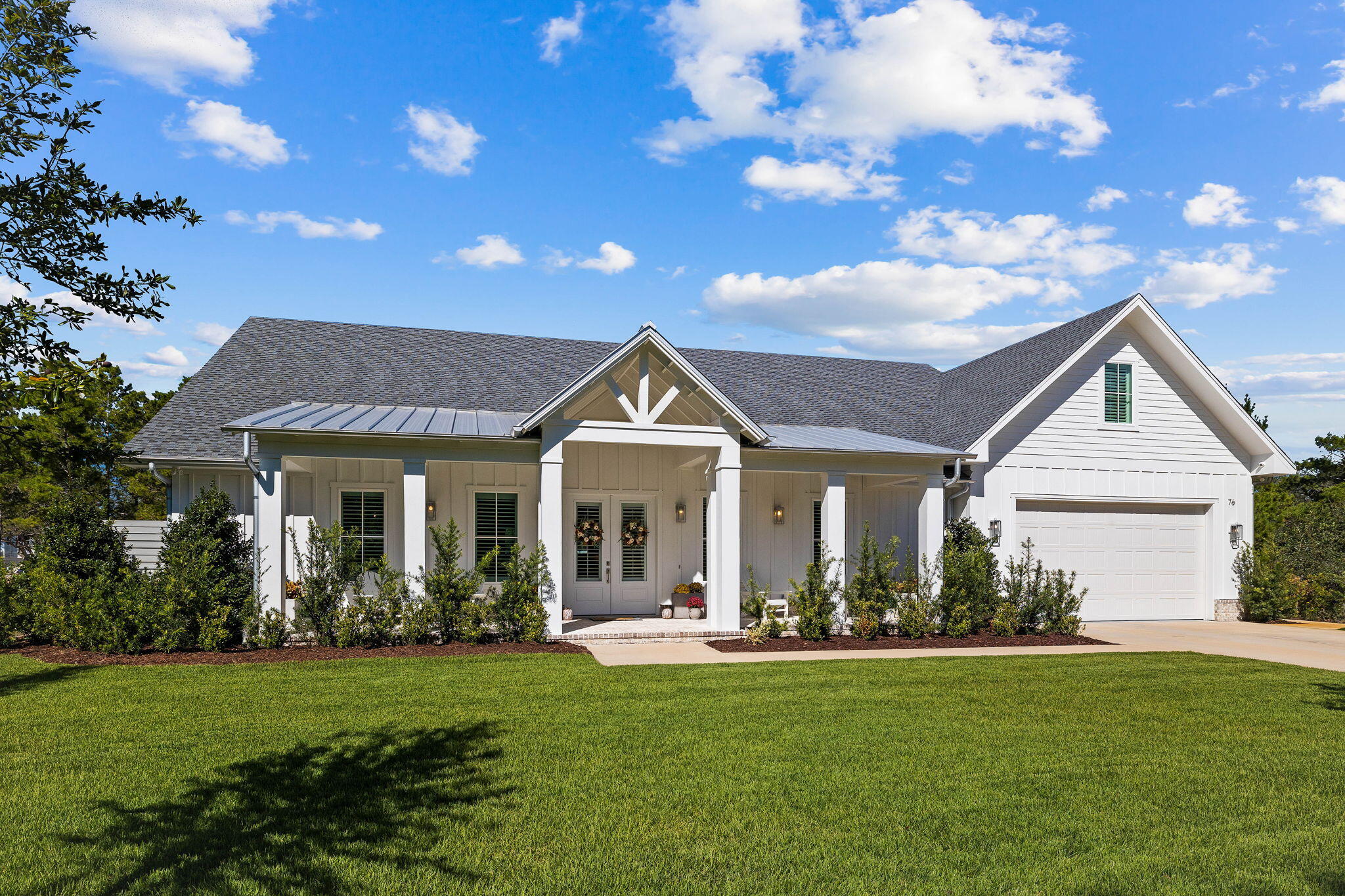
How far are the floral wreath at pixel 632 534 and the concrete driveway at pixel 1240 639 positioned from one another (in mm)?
8481

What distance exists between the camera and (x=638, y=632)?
13.4 metres

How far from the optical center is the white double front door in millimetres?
15922

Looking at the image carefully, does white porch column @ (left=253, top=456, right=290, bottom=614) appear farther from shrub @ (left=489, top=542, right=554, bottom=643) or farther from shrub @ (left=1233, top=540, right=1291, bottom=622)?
shrub @ (left=1233, top=540, right=1291, bottom=622)

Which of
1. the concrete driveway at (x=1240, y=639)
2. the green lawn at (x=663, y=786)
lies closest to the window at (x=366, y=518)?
the green lawn at (x=663, y=786)

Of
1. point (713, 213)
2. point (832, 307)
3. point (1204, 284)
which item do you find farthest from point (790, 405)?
point (1204, 284)

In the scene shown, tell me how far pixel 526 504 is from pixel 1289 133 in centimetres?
1554

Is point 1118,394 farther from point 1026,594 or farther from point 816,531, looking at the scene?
point 816,531

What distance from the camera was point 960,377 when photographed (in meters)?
20.0

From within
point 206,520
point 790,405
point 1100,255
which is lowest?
point 206,520

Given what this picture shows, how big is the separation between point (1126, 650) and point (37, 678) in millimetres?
15039

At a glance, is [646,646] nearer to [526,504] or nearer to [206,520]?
[526,504]

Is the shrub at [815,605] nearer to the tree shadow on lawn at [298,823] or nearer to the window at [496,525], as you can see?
the window at [496,525]

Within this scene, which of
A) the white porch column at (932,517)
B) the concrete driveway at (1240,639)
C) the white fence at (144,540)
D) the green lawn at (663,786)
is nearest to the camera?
the green lawn at (663,786)

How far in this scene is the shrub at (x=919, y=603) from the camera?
13.6m
